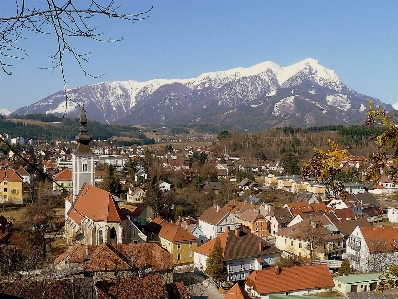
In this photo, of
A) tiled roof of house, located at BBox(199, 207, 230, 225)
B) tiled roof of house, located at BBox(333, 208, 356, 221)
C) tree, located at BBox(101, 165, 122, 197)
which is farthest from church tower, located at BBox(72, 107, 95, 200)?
tiled roof of house, located at BBox(333, 208, 356, 221)

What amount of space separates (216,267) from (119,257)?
4708 mm

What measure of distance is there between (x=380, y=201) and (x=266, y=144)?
3593cm

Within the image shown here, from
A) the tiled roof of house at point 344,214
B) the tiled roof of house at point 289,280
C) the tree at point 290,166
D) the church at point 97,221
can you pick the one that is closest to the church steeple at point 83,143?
the church at point 97,221

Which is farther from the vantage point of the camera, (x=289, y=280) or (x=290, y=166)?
(x=290, y=166)

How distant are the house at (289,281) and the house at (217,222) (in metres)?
10.5

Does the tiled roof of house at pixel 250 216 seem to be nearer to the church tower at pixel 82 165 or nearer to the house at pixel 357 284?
the church tower at pixel 82 165

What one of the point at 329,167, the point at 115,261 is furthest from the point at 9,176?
the point at 329,167

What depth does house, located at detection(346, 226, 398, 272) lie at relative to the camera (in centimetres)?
2142

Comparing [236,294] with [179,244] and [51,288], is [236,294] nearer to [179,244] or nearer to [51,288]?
[179,244]

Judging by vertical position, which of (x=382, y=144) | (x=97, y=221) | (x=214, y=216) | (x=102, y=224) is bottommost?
(x=214, y=216)

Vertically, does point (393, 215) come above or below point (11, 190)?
below

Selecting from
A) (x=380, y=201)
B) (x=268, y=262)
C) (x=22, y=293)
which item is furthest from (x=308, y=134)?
(x=22, y=293)

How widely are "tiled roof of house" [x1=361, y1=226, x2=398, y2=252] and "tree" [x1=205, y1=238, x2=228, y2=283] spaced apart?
7.85 meters

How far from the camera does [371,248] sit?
22.2 metres
